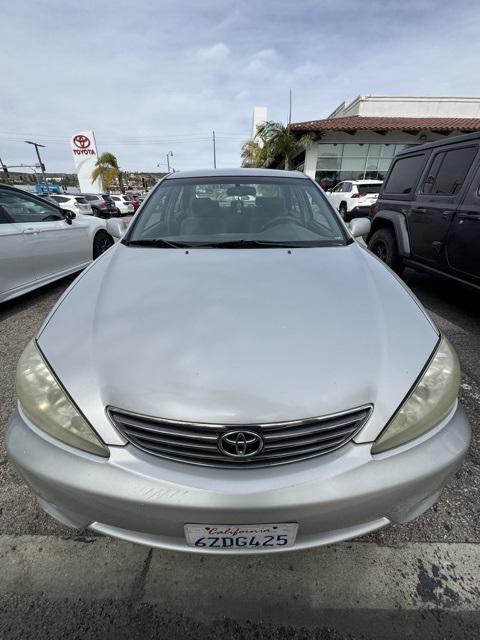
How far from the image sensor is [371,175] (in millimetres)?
17125

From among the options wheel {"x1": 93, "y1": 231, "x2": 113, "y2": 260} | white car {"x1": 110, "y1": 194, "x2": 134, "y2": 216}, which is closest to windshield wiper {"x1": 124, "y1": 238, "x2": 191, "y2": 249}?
wheel {"x1": 93, "y1": 231, "x2": 113, "y2": 260}

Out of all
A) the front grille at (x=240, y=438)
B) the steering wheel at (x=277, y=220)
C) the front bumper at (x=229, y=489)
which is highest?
the steering wheel at (x=277, y=220)

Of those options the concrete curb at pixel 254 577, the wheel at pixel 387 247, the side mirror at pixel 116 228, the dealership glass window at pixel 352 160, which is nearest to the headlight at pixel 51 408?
the concrete curb at pixel 254 577

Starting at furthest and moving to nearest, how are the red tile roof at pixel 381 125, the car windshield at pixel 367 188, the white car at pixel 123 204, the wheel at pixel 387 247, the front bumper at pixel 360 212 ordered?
the white car at pixel 123 204 → the red tile roof at pixel 381 125 → the car windshield at pixel 367 188 → the front bumper at pixel 360 212 → the wheel at pixel 387 247

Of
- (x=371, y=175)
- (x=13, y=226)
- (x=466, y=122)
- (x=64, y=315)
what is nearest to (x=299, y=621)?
(x=64, y=315)

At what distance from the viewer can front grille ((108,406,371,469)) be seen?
3.24 ft

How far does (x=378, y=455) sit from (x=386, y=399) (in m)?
0.18

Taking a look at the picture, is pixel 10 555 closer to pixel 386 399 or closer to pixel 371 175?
pixel 386 399

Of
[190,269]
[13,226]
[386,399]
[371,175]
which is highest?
[190,269]

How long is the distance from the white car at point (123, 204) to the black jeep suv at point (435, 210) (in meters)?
18.0

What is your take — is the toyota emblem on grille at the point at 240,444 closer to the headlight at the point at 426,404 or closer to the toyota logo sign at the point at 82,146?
the headlight at the point at 426,404

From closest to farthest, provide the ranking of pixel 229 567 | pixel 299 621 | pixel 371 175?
pixel 299 621
pixel 229 567
pixel 371 175

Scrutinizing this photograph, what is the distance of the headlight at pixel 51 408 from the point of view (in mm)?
1031

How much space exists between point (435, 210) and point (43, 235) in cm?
463
